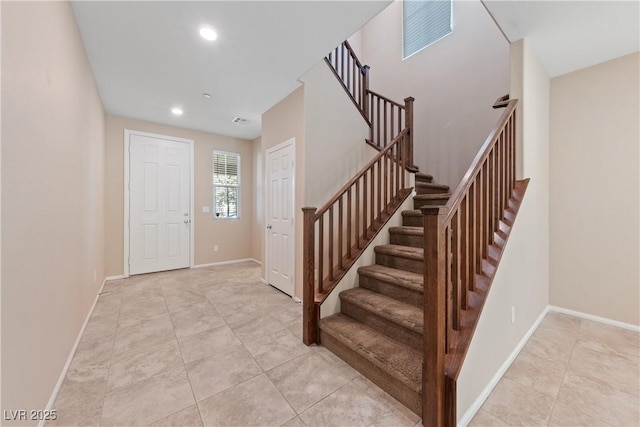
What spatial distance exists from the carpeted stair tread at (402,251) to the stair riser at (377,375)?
0.99m

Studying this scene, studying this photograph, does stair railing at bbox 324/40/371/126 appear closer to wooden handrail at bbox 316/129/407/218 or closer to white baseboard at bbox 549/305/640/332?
wooden handrail at bbox 316/129/407/218

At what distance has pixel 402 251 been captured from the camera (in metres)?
2.54

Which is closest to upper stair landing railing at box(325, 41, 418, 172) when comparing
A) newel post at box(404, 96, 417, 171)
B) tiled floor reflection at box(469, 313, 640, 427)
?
newel post at box(404, 96, 417, 171)

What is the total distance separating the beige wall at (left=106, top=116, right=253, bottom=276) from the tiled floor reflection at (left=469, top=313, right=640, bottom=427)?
4863mm

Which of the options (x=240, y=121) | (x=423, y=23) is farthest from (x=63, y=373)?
(x=423, y=23)

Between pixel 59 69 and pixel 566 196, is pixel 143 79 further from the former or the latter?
pixel 566 196

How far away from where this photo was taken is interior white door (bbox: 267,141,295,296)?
3494 millimetres

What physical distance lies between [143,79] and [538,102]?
14.4 feet

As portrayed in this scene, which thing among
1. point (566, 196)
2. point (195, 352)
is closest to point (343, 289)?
point (195, 352)

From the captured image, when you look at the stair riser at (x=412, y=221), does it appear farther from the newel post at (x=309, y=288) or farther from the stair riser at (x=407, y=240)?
the newel post at (x=309, y=288)

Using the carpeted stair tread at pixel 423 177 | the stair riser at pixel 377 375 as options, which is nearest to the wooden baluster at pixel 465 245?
the stair riser at pixel 377 375

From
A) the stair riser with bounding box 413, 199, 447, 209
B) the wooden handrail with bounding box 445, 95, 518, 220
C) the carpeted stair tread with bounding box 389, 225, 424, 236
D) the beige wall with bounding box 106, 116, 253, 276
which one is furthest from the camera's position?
the beige wall with bounding box 106, 116, 253, 276

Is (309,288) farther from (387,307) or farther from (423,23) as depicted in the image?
(423,23)

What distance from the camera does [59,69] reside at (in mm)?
1838
